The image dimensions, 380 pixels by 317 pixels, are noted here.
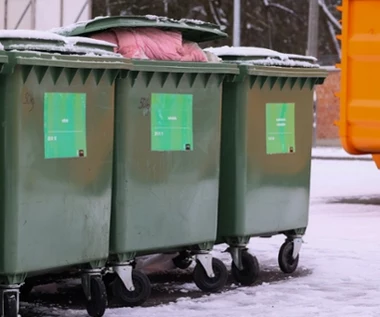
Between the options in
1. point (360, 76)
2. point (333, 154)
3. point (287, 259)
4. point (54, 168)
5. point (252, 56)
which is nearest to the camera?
point (54, 168)

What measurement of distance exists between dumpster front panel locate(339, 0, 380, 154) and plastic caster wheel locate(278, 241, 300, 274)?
1.68 metres

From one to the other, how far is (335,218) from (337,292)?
173 inches

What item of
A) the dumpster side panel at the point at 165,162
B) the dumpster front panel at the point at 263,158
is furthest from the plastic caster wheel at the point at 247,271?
the dumpster side panel at the point at 165,162

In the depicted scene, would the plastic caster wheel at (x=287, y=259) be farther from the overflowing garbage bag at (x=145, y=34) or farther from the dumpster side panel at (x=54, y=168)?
the dumpster side panel at (x=54, y=168)

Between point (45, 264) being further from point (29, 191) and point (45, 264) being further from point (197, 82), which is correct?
point (197, 82)

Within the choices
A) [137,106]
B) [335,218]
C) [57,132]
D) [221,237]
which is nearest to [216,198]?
[221,237]

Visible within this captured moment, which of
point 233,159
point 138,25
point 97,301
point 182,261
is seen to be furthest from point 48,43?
point 182,261

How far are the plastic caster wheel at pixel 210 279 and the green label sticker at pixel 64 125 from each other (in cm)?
133

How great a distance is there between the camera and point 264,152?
805 cm

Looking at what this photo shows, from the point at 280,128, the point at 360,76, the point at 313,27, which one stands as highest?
the point at 313,27

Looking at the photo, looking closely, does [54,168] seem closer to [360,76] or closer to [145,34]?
[145,34]

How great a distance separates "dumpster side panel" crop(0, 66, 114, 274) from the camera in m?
6.20

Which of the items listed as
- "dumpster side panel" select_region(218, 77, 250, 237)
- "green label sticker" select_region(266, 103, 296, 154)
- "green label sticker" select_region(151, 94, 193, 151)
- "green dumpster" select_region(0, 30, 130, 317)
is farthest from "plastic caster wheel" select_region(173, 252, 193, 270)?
"green dumpster" select_region(0, 30, 130, 317)

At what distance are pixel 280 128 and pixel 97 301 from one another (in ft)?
6.90
